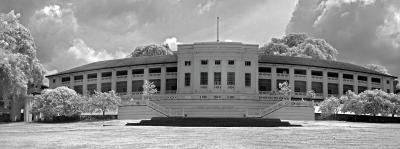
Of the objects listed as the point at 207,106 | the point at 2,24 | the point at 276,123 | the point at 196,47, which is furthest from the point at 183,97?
the point at 2,24

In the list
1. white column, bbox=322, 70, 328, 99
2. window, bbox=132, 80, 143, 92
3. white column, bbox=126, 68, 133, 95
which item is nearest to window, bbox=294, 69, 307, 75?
white column, bbox=322, 70, 328, 99

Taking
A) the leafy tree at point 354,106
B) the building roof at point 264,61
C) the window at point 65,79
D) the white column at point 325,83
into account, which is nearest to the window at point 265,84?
the building roof at point 264,61

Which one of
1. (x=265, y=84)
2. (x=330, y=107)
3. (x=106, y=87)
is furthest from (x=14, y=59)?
(x=265, y=84)

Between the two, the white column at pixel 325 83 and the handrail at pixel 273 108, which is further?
the white column at pixel 325 83

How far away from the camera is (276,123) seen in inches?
1822

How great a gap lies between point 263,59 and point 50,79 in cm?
4106

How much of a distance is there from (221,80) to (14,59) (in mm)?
30893

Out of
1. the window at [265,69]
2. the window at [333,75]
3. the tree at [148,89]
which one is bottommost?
the tree at [148,89]

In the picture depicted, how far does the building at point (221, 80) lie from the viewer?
204 ft

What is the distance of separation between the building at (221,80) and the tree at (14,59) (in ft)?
45.0

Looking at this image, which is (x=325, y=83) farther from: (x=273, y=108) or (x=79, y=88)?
(x=79, y=88)

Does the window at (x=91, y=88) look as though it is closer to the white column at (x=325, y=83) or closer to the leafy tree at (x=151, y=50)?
the leafy tree at (x=151, y=50)

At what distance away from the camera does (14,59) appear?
46.2m

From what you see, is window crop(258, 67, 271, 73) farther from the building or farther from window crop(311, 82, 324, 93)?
window crop(311, 82, 324, 93)
